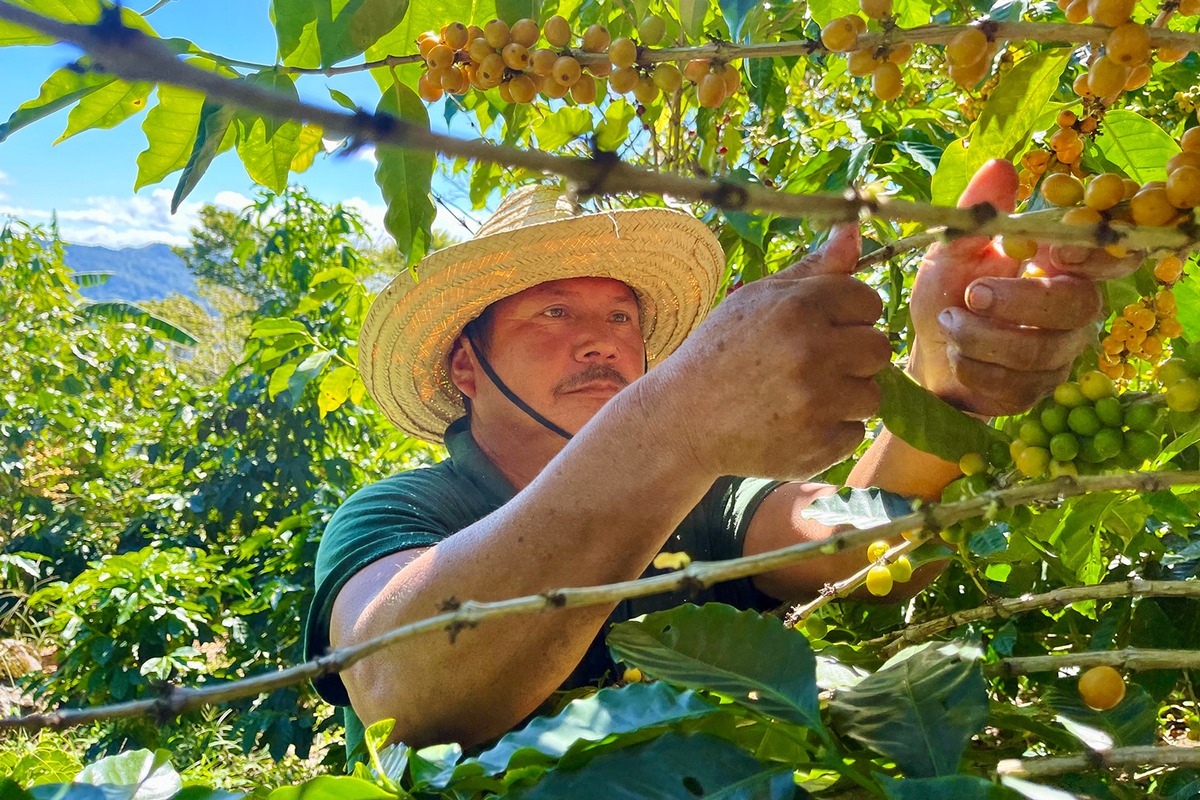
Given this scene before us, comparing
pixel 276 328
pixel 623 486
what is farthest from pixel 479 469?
pixel 276 328

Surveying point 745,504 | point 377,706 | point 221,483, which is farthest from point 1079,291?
point 221,483

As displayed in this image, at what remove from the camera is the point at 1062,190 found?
2.47 ft

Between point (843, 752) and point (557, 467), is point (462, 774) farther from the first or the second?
point (557, 467)

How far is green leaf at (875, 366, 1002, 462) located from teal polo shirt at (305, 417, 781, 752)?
1.42 feet

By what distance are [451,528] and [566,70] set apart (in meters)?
1.03

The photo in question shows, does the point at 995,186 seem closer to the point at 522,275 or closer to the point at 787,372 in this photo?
the point at 787,372

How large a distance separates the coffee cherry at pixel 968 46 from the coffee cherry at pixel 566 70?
17.5 inches

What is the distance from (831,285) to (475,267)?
1.31 meters

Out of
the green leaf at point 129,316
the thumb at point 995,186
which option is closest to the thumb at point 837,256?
the thumb at point 995,186

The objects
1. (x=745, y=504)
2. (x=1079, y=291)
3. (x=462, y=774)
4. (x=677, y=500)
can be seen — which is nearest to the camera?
(x=462, y=774)

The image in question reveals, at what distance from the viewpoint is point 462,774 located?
2.33ft

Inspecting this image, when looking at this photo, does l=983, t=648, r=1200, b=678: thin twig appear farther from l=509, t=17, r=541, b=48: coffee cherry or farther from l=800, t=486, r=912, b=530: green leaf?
l=509, t=17, r=541, b=48: coffee cherry

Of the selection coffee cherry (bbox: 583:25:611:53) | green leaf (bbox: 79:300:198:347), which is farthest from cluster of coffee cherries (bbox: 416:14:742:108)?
green leaf (bbox: 79:300:198:347)

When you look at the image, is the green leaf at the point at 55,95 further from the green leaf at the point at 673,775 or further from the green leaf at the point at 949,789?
the green leaf at the point at 949,789
